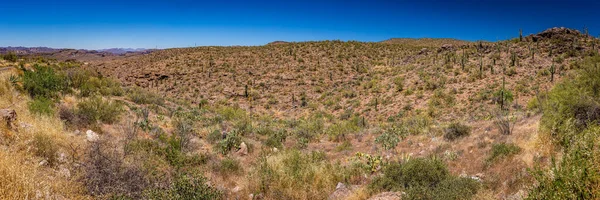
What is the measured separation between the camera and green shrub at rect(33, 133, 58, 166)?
5.29 meters

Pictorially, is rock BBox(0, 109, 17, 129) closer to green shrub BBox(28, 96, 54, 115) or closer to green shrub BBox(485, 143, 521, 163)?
green shrub BBox(28, 96, 54, 115)

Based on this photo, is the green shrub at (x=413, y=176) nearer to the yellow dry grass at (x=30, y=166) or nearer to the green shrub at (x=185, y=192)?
the green shrub at (x=185, y=192)

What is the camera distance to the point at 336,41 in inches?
1673

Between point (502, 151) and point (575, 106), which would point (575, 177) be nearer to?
point (502, 151)

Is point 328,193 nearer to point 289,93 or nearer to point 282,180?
point 282,180

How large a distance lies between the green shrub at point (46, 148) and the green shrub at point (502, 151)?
835 cm

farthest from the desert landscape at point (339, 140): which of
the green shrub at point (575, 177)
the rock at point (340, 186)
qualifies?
the rock at point (340, 186)

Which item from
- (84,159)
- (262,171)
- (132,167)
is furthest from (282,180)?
(84,159)

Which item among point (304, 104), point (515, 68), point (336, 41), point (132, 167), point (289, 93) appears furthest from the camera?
point (336, 41)

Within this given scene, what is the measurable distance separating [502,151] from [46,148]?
8919 mm

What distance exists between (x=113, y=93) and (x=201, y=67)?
17582 mm

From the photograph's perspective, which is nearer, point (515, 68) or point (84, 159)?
point (84, 159)

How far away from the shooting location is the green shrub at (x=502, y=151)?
672cm

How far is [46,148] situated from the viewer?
17.8ft
